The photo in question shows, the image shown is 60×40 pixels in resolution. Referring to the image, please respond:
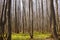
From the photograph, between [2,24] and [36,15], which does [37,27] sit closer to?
[36,15]

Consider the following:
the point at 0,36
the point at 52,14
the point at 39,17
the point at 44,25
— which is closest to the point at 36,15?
the point at 39,17

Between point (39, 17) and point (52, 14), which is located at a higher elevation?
point (52, 14)

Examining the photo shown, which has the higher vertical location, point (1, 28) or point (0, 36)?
point (1, 28)

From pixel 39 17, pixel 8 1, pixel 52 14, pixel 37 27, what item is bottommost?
pixel 37 27

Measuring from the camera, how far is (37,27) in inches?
807

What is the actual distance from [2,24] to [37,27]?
13631 mm

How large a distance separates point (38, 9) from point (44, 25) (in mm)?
2866

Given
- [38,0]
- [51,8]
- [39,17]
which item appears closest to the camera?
[51,8]

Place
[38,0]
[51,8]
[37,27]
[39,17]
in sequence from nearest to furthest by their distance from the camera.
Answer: [51,8] < [38,0] < [39,17] < [37,27]

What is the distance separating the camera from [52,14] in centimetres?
547

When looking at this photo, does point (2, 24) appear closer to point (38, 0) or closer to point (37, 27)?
point (38, 0)

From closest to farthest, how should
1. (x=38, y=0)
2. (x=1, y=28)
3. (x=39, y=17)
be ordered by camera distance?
1. (x=1, y=28)
2. (x=38, y=0)
3. (x=39, y=17)

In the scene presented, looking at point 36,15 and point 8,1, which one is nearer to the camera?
point 8,1

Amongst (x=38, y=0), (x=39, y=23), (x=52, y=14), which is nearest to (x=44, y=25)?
(x=39, y=23)
